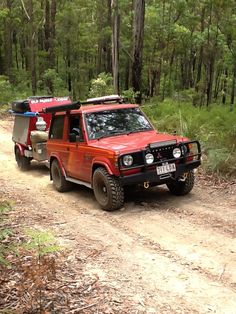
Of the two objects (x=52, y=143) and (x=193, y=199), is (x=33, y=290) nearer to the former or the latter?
(x=193, y=199)

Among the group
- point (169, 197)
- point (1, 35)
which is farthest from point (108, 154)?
point (1, 35)

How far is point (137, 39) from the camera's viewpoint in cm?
1739

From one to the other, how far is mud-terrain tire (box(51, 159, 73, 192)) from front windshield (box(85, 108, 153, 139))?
1.54 m

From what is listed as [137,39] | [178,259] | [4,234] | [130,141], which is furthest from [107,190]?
[137,39]

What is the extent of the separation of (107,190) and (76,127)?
6.41 feet

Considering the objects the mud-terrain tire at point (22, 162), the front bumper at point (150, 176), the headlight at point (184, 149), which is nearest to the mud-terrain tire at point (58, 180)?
the front bumper at point (150, 176)

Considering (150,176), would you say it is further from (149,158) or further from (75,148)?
(75,148)

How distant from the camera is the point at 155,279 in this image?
16.3 feet

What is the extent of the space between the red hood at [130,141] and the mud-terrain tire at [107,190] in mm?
501

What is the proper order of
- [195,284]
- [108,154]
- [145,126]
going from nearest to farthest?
1. [195,284]
2. [108,154]
3. [145,126]

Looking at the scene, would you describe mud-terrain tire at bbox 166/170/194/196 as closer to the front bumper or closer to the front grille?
the front bumper

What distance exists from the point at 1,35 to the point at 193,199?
3801cm

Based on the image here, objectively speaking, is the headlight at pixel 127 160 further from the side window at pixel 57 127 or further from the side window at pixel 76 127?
the side window at pixel 57 127

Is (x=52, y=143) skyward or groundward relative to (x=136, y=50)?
groundward
